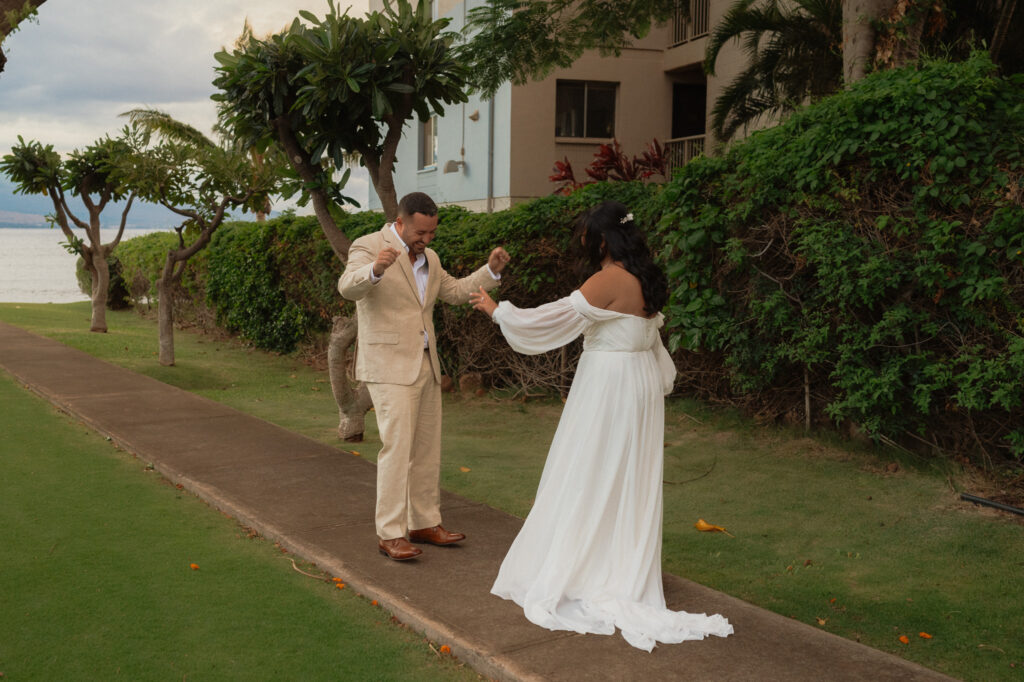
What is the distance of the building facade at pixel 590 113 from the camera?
2242cm

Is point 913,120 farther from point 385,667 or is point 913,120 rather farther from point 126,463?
point 126,463

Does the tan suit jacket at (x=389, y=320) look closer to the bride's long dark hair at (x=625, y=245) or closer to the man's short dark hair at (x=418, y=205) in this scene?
the man's short dark hair at (x=418, y=205)

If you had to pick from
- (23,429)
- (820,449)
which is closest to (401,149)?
(23,429)

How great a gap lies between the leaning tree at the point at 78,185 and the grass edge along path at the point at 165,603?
1280 centimetres

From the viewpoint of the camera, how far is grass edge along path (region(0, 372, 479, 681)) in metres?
3.94

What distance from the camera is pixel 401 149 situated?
28109 mm

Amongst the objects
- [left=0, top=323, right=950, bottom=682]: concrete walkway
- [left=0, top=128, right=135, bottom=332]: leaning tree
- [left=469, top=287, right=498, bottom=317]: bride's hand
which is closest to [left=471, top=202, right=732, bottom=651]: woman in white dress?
[left=469, top=287, right=498, bottom=317]: bride's hand

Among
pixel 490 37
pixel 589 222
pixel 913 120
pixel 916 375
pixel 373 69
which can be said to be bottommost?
pixel 916 375

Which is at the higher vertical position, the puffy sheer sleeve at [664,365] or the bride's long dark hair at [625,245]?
the bride's long dark hair at [625,245]

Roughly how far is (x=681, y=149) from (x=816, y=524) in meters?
17.3

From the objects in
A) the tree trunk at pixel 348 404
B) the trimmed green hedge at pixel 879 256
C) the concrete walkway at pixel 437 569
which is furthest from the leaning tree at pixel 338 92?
the trimmed green hedge at pixel 879 256

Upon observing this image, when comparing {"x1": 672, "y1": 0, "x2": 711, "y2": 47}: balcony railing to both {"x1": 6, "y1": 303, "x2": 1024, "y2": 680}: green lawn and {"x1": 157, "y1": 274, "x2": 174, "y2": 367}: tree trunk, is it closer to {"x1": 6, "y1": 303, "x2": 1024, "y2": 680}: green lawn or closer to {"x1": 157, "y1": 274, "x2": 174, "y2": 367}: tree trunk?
{"x1": 157, "y1": 274, "x2": 174, "y2": 367}: tree trunk

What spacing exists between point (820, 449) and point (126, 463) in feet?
19.5

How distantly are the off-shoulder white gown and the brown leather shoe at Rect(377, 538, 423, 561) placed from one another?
2.34ft
